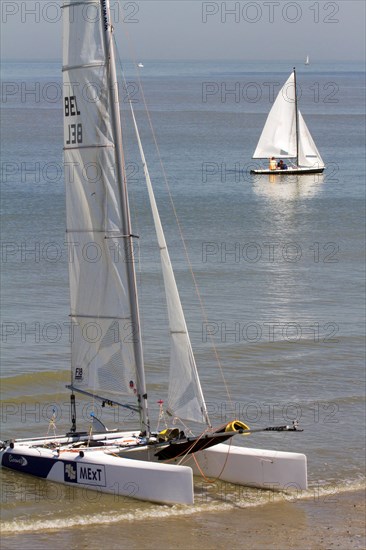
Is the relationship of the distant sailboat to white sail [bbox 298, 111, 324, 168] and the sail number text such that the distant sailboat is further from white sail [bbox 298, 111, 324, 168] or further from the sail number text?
the sail number text

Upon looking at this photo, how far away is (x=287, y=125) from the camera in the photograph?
67.9 m

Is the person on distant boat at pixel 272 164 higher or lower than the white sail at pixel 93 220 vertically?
higher

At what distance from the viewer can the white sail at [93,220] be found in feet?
63.0

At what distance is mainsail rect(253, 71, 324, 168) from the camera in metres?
67.4

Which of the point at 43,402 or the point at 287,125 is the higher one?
the point at 287,125

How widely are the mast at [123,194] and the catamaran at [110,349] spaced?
0.02m

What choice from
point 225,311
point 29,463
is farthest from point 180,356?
point 225,311

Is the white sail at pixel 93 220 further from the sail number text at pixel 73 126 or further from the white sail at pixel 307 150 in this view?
the white sail at pixel 307 150

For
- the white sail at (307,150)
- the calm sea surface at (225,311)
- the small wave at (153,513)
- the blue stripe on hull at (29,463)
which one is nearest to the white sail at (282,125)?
the white sail at (307,150)

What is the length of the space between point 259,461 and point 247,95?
14196 centimetres

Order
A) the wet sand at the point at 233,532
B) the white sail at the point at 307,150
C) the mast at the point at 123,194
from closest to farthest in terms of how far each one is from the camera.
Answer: the wet sand at the point at 233,532 → the mast at the point at 123,194 → the white sail at the point at 307,150

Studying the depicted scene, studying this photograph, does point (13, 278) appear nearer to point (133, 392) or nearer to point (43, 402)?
point (43, 402)

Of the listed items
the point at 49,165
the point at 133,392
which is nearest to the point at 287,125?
the point at 49,165

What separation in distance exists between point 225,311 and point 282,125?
35532 millimetres
